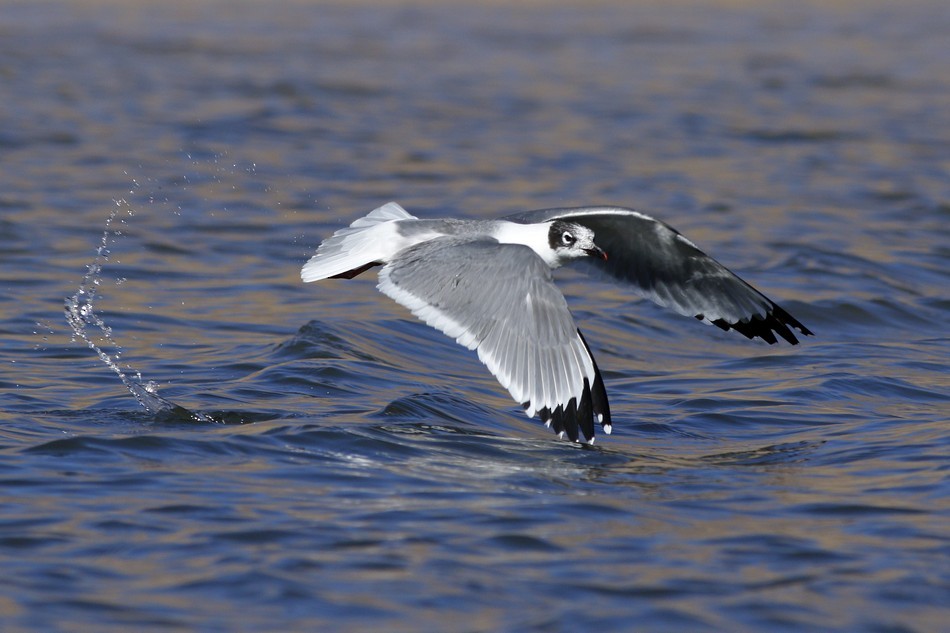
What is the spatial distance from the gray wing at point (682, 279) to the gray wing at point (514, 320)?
1108 mm

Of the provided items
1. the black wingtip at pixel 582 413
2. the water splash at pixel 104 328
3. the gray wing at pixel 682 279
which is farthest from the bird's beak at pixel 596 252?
the water splash at pixel 104 328

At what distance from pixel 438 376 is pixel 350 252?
4.60 ft

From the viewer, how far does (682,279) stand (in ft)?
25.5

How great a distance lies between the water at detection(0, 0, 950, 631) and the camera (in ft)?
16.1

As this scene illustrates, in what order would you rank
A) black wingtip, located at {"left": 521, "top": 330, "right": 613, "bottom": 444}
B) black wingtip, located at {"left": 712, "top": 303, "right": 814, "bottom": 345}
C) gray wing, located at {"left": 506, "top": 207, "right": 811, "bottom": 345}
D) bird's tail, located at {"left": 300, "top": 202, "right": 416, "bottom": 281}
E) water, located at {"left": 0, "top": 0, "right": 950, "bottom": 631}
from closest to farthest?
1. water, located at {"left": 0, "top": 0, "right": 950, "bottom": 631}
2. black wingtip, located at {"left": 521, "top": 330, "right": 613, "bottom": 444}
3. bird's tail, located at {"left": 300, "top": 202, "right": 416, "bottom": 281}
4. gray wing, located at {"left": 506, "top": 207, "right": 811, "bottom": 345}
5. black wingtip, located at {"left": 712, "top": 303, "right": 814, "bottom": 345}

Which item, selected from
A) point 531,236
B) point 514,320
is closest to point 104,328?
point 531,236

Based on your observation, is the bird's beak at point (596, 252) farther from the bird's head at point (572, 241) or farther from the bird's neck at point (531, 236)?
the bird's neck at point (531, 236)

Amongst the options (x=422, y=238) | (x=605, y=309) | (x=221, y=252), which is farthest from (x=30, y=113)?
(x=422, y=238)

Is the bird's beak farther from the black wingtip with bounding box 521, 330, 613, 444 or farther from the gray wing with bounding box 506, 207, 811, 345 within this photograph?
the black wingtip with bounding box 521, 330, 613, 444

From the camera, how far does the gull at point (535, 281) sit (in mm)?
6402

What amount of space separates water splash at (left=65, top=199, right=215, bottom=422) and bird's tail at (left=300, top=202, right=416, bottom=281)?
83 cm

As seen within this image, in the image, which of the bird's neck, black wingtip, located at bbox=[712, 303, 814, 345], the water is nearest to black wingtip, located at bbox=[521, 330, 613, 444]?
the water

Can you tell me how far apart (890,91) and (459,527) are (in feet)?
54.3

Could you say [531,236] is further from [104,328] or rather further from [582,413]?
[104,328]
